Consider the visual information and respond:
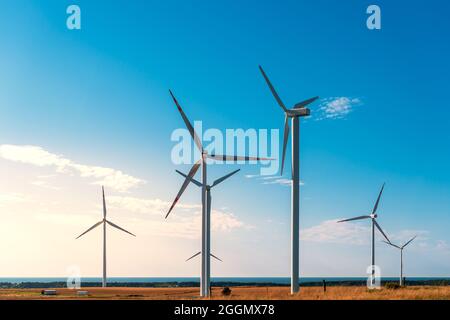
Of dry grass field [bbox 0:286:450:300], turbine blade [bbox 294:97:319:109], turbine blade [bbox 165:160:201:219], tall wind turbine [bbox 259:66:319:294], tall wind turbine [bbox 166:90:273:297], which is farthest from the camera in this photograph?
tall wind turbine [bbox 166:90:273:297]

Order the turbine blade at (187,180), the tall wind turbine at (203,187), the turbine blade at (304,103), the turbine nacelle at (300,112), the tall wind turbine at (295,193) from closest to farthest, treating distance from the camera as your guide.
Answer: the tall wind turbine at (295,193) → the turbine nacelle at (300,112) → the turbine blade at (304,103) → the turbine blade at (187,180) → the tall wind turbine at (203,187)

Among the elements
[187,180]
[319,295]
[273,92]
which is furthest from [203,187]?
[319,295]

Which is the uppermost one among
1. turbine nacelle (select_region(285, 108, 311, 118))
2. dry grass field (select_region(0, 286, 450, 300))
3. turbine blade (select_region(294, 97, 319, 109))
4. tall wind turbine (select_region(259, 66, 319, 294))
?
turbine blade (select_region(294, 97, 319, 109))

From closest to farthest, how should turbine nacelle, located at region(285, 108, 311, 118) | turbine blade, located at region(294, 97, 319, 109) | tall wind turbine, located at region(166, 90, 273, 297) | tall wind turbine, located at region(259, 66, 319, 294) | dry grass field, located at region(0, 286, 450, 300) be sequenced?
dry grass field, located at region(0, 286, 450, 300) < tall wind turbine, located at region(259, 66, 319, 294) < turbine nacelle, located at region(285, 108, 311, 118) < turbine blade, located at region(294, 97, 319, 109) < tall wind turbine, located at region(166, 90, 273, 297)

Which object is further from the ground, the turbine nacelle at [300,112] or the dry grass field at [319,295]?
the turbine nacelle at [300,112]

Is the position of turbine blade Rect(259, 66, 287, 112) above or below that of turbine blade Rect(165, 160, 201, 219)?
above

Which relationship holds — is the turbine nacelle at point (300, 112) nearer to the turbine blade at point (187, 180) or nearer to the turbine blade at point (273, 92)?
the turbine blade at point (273, 92)

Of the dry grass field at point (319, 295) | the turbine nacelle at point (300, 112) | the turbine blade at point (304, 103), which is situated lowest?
the dry grass field at point (319, 295)

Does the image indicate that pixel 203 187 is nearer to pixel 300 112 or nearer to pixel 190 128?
pixel 190 128

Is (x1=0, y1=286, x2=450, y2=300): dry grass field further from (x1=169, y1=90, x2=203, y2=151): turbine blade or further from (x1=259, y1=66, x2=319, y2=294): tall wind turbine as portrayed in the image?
(x1=169, y1=90, x2=203, y2=151): turbine blade

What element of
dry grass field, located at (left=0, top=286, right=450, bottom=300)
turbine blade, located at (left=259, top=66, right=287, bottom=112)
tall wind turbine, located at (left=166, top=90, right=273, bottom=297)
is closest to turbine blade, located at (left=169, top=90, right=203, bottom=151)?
tall wind turbine, located at (left=166, top=90, right=273, bottom=297)

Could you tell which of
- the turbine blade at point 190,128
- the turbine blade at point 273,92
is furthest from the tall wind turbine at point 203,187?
the turbine blade at point 273,92

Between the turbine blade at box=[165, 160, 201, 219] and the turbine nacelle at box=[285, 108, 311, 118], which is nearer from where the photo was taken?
the turbine nacelle at box=[285, 108, 311, 118]
